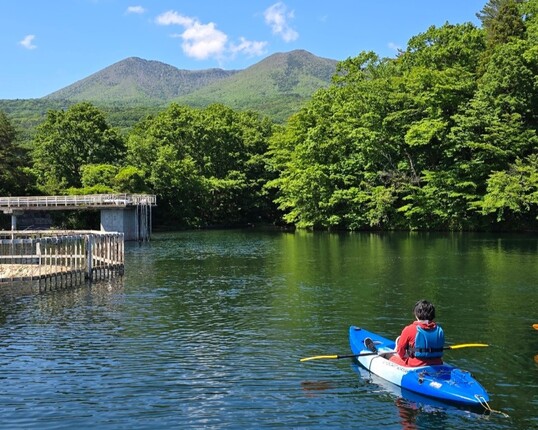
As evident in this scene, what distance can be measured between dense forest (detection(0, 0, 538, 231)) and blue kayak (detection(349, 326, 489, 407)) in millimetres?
48422

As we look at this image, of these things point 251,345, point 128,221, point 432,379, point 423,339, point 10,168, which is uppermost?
point 10,168

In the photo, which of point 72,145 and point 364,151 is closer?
point 364,151

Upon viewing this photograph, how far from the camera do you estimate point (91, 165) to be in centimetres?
7906

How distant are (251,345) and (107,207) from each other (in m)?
47.1

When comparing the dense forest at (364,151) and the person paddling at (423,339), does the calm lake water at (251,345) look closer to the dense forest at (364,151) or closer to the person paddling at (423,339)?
the person paddling at (423,339)

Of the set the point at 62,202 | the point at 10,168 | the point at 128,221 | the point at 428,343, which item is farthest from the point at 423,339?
the point at 10,168

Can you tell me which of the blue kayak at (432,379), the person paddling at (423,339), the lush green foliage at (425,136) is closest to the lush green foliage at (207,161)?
the lush green foliage at (425,136)

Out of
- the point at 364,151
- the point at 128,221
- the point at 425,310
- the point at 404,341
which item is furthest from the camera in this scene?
the point at 364,151

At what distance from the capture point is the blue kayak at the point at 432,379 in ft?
39.8

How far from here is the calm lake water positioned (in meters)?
12.3

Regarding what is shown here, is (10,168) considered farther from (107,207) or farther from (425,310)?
(425,310)

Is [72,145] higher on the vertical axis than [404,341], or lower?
higher

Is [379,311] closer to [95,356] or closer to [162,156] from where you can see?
[95,356]

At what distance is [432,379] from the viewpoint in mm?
12820
